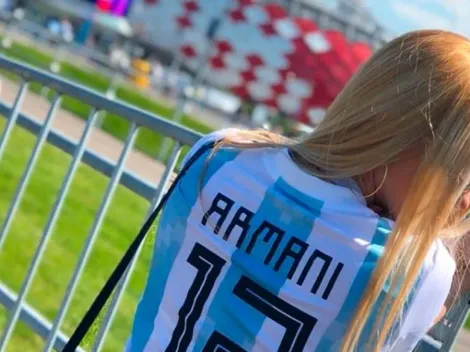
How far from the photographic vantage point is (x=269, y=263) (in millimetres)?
1441

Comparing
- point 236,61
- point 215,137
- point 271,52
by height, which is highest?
Result: point 215,137

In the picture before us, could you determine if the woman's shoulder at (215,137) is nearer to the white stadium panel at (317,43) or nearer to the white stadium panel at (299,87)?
the white stadium panel at (317,43)

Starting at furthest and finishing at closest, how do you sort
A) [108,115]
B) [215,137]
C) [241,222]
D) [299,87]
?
[299,87]
[108,115]
[215,137]
[241,222]

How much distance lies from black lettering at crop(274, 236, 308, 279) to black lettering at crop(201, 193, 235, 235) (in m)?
0.13

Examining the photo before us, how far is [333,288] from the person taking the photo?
1381 millimetres

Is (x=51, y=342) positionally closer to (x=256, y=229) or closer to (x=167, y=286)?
(x=167, y=286)

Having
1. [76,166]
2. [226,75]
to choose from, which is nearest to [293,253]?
[76,166]

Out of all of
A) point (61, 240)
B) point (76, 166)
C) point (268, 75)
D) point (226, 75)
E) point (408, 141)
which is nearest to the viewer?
point (408, 141)

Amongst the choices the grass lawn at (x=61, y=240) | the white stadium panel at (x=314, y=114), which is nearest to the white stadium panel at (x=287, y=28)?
the white stadium panel at (x=314, y=114)

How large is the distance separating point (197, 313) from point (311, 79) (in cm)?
1185

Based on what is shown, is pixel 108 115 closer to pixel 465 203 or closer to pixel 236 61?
pixel 236 61

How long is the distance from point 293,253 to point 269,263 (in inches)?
1.8

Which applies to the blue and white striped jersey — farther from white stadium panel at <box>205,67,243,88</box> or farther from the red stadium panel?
white stadium panel at <box>205,67,243,88</box>

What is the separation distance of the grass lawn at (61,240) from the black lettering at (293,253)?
176 centimetres
